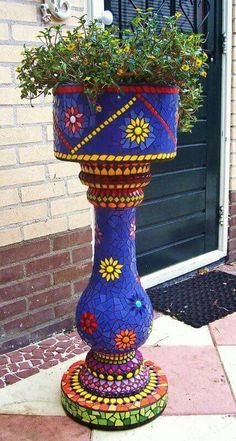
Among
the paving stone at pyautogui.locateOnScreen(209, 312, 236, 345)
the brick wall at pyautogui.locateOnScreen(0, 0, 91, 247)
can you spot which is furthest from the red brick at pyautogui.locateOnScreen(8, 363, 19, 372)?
the paving stone at pyautogui.locateOnScreen(209, 312, 236, 345)

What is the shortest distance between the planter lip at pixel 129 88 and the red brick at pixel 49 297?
1298 mm

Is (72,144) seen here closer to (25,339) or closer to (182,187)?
(25,339)

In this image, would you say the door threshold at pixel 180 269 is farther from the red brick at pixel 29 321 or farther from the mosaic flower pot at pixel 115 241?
the mosaic flower pot at pixel 115 241

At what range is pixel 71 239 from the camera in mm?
2906

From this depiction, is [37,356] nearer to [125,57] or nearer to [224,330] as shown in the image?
[224,330]

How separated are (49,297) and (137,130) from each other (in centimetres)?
137

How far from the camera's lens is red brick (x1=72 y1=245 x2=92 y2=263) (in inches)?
116

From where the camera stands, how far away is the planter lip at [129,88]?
1.75 meters

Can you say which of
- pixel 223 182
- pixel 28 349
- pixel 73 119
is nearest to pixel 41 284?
pixel 28 349

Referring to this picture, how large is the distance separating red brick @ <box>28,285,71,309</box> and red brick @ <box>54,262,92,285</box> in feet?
0.15

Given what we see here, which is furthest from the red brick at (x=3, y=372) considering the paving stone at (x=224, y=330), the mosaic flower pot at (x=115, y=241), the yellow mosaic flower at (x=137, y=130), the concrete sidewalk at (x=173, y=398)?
the yellow mosaic flower at (x=137, y=130)

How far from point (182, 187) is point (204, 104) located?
63 centimetres

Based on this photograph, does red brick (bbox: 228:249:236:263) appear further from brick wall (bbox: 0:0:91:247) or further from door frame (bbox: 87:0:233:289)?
brick wall (bbox: 0:0:91:247)

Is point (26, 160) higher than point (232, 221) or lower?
higher
